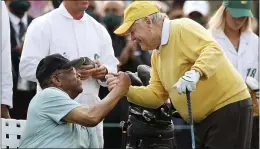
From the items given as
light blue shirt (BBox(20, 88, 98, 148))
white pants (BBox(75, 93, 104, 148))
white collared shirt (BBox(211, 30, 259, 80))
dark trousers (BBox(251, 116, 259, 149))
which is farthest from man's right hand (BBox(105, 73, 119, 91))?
dark trousers (BBox(251, 116, 259, 149))

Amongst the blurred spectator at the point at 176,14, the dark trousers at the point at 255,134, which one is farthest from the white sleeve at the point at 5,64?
the blurred spectator at the point at 176,14

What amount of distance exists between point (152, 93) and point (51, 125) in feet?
4.49

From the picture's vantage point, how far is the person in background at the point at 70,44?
303 inches

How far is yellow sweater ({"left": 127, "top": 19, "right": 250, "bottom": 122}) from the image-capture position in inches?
266

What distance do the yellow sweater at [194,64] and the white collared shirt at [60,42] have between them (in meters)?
0.94

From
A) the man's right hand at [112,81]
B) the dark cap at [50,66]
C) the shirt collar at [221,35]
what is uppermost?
the shirt collar at [221,35]

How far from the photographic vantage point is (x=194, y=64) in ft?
21.7

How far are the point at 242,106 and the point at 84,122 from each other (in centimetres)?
153

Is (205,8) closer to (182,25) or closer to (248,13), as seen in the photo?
(248,13)

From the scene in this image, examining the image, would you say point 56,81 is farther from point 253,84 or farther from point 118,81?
point 253,84

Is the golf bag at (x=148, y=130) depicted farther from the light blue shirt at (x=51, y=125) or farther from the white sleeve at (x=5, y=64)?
the white sleeve at (x=5, y=64)

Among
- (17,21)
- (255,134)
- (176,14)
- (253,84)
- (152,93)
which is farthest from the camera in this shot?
(176,14)

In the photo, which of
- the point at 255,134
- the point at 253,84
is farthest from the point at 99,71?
the point at 255,134

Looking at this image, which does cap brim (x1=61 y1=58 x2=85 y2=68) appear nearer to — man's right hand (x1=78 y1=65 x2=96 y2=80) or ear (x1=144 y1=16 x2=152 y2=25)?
man's right hand (x1=78 y1=65 x2=96 y2=80)
